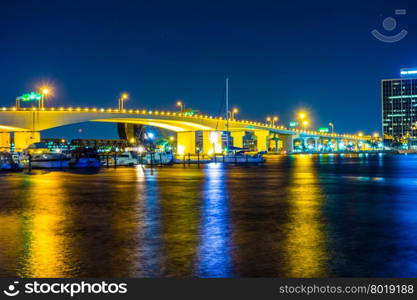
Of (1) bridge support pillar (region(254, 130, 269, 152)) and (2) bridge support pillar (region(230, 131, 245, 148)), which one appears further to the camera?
(1) bridge support pillar (region(254, 130, 269, 152))

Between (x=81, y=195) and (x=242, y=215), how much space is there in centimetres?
785

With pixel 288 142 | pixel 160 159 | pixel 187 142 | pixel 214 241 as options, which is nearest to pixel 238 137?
pixel 187 142

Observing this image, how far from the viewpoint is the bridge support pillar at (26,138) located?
89.4m

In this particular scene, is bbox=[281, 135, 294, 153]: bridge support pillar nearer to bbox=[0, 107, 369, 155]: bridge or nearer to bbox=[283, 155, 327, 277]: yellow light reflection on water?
bbox=[0, 107, 369, 155]: bridge

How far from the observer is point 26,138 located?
9056cm

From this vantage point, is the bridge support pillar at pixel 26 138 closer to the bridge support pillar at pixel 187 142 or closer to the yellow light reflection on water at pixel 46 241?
the bridge support pillar at pixel 187 142

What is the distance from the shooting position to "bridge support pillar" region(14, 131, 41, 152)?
3521 inches

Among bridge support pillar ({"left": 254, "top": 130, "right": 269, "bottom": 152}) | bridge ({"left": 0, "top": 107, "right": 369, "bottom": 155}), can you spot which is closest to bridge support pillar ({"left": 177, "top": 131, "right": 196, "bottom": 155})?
bridge ({"left": 0, "top": 107, "right": 369, "bottom": 155})

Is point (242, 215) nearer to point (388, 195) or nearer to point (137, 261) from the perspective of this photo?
point (137, 261)

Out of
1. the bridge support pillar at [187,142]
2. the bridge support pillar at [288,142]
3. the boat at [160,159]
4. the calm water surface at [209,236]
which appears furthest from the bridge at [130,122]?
the calm water surface at [209,236]

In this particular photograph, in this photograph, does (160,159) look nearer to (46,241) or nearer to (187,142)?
(46,241)

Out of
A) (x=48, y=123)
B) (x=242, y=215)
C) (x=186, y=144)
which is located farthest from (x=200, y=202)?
(x=186, y=144)

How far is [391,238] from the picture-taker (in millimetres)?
8859

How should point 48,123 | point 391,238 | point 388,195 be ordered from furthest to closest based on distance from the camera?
point 48,123, point 388,195, point 391,238
